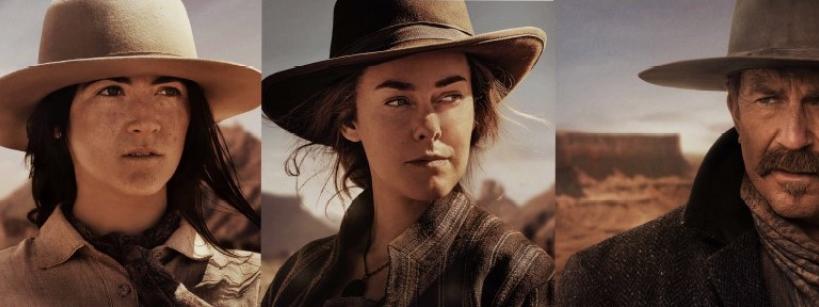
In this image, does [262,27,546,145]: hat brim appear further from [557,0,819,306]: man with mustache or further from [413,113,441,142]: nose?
[557,0,819,306]: man with mustache

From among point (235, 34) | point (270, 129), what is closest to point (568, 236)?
point (270, 129)

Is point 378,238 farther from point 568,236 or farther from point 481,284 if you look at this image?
point 568,236

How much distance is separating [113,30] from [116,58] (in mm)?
106

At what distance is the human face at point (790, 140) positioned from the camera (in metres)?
3.21

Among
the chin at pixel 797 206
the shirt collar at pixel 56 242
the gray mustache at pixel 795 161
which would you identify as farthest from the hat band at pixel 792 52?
the shirt collar at pixel 56 242

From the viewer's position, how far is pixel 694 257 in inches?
129

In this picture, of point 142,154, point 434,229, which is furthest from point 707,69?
point 142,154

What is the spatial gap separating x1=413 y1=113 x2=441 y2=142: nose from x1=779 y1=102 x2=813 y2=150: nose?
1.12 metres

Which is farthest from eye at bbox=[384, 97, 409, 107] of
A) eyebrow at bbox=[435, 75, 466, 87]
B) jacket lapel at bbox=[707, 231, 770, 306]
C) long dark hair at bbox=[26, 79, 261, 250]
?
jacket lapel at bbox=[707, 231, 770, 306]

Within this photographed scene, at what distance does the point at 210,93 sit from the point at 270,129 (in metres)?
0.30

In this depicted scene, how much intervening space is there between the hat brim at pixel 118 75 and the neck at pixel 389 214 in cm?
62

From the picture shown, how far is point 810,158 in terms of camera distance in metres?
3.21

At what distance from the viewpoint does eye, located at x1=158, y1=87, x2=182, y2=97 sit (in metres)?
3.88

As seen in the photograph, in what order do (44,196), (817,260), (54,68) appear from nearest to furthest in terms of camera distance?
(817,260), (54,68), (44,196)
